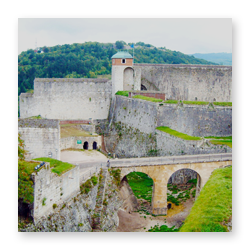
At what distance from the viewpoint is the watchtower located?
47.6 meters

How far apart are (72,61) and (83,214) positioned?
180 ft

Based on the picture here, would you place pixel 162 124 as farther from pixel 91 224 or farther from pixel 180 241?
pixel 180 241

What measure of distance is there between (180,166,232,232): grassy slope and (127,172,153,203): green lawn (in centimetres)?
925

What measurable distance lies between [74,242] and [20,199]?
15.5ft

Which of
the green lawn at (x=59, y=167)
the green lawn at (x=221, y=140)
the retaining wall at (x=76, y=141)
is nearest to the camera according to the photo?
the green lawn at (x=59, y=167)

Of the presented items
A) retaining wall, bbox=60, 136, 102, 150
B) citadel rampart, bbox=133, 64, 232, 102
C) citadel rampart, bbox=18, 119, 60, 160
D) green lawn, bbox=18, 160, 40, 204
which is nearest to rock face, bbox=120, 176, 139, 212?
citadel rampart, bbox=18, 119, 60, 160

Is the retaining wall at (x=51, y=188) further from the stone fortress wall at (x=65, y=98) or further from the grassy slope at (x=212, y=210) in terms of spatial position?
the stone fortress wall at (x=65, y=98)

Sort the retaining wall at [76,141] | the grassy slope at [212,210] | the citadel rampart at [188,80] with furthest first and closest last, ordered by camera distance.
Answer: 1. the citadel rampart at [188,80]
2. the retaining wall at [76,141]
3. the grassy slope at [212,210]

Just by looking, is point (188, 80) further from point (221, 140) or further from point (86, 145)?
point (86, 145)

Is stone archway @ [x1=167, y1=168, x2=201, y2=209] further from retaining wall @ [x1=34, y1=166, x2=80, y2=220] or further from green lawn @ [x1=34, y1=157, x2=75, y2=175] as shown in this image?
green lawn @ [x1=34, y1=157, x2=75, y2=175]

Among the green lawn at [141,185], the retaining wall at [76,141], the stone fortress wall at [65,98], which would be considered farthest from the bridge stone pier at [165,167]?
the stone fortress wall at [65,98]

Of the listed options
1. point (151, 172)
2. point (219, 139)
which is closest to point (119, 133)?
point (219, 139)

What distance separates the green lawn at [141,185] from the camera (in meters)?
33.5

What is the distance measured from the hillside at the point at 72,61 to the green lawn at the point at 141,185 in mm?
32947
